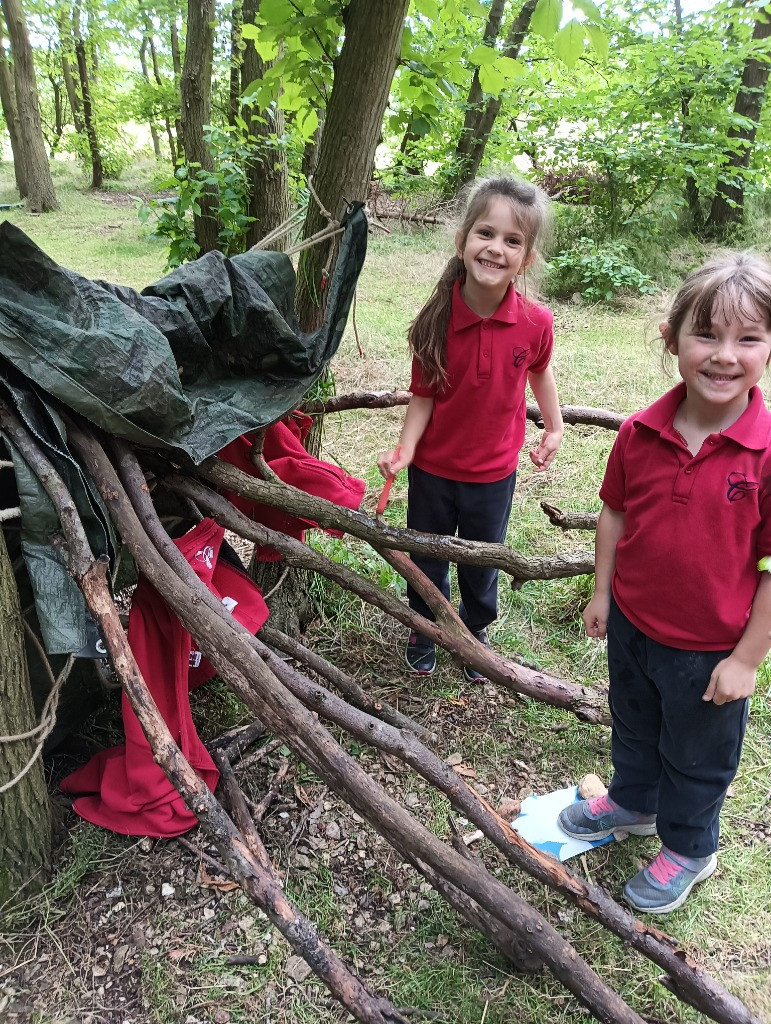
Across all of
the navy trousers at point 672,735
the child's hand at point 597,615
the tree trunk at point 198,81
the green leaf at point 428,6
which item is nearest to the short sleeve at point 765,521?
the navy trousers at point 672,735

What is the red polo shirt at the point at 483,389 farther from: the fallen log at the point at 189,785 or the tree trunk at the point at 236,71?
the tree trunk at the point at 236,71

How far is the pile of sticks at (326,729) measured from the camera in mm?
1317

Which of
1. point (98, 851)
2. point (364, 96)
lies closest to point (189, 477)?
point (98, 851)

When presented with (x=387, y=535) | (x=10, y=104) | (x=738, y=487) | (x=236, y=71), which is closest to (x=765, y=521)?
(x=738, y=487)

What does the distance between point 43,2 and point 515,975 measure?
18040mm

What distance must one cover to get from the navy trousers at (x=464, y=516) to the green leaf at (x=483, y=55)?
136 centimetres

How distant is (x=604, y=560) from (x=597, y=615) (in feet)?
0.52

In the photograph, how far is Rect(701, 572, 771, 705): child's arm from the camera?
1.47 metres

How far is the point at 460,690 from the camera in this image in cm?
263

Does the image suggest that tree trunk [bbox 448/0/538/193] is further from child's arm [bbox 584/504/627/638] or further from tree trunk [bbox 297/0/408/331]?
child's arm [bbox 584/504/627/638]

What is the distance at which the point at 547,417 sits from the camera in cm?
242

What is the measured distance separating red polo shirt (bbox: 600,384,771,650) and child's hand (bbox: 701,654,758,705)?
0.05 meters

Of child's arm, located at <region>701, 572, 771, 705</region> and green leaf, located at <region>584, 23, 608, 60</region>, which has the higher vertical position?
green leaf, located at <region>584, 23, 608, 60</region>

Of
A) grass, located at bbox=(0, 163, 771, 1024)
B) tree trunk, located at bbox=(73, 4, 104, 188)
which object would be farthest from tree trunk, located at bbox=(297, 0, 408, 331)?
tree trunk, located at bbox=(73, 4, 104, 188)
